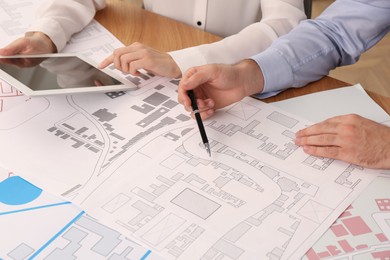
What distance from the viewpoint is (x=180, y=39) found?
121 centimetres

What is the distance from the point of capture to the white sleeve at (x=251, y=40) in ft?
3.55

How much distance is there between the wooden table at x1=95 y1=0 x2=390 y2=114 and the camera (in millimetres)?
1187

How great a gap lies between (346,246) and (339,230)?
1.2 inches

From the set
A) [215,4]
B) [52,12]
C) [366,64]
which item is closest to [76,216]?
[52,12]

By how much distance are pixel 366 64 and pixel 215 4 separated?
4.28 feet

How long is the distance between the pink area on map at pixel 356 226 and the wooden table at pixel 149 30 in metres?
0.39

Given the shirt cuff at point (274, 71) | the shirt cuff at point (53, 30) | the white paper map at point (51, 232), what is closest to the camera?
the white paper map at point (51, 232)

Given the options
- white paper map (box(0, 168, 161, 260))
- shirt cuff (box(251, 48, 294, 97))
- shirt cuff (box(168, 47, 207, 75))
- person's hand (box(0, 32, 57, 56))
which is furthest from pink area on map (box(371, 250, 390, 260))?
person's hand (box(0, 32, 57, 56))

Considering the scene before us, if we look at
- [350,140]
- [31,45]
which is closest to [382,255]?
[350,140]

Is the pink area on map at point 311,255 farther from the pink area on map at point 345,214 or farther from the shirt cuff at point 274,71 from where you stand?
the shirt cuff at point 274,71

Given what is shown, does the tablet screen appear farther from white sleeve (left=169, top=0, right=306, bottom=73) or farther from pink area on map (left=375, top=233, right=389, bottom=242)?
pink area on map (left=375, top=233, right=389, bottom=242)

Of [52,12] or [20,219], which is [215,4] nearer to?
[52,12]

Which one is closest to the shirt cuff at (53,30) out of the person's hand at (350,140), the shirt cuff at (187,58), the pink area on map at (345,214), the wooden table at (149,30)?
the wooden table at (149,30)

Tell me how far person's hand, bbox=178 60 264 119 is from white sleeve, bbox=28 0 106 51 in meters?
0.36
